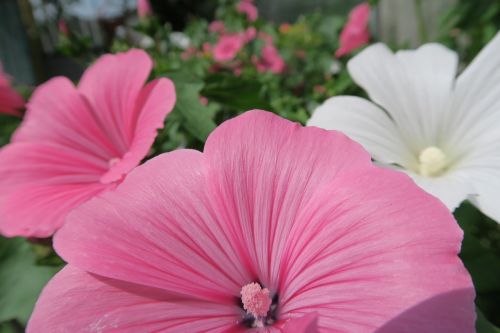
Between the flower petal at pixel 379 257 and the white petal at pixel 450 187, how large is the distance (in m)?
0.11

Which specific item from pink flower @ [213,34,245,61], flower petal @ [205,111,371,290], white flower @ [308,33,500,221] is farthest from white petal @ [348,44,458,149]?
pink flower @ [213,34,245,61]

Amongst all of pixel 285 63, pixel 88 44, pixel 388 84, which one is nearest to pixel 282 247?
pixel 388 84

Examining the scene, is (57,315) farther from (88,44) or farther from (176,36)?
(176,36)

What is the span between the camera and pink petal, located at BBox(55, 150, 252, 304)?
0.35m

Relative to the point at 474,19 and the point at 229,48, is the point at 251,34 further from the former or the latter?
the point at 474,19

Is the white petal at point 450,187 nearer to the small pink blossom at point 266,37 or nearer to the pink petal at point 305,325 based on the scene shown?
the pink petal at point 305,325

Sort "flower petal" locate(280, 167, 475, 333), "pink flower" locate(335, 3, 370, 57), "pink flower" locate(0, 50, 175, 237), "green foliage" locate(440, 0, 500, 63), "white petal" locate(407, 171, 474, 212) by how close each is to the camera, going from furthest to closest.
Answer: "pink flower" locate(335, 3, 370, 57), "green foliage" locate(440, 0, 500, 63), "pink flower" locate(0, 50, 175, 237), "white petal" locate(407, 171, 474, 212), "flower petal" locate(280, 167, 475, 333)

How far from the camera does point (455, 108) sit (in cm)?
57

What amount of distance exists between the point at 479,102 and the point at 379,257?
1.10ft

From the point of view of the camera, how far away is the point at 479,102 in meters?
0.55

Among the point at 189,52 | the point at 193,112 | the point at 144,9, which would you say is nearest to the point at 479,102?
the point at 193,112

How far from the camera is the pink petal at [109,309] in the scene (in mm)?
330

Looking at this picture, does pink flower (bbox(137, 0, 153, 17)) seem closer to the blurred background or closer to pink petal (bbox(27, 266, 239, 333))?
the blurred background

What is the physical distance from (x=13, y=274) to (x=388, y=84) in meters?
0.61
